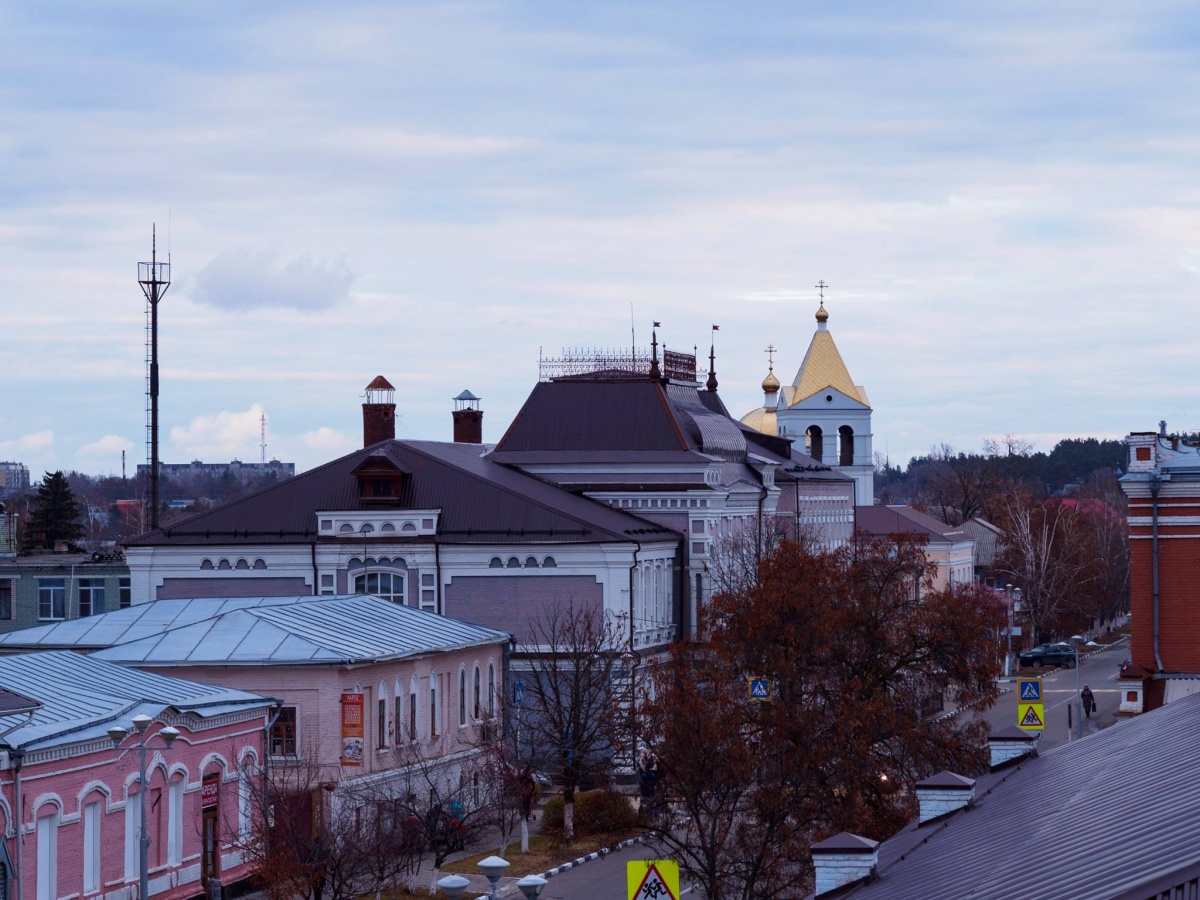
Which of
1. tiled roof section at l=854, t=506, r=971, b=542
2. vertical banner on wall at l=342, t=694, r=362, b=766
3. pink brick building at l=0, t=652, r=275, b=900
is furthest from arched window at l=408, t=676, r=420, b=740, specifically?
tiled roof section at l=854, t=506, r=971, b=542

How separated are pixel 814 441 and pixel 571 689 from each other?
193 feet

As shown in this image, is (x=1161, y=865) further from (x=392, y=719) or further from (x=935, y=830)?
(x=392, y=719)

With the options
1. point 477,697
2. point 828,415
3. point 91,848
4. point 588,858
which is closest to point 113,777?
point 91,848

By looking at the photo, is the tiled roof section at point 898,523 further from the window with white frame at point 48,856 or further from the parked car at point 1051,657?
the window with white frame at point 48,856

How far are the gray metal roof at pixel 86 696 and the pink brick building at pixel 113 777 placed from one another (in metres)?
0.03

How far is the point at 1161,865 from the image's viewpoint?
1148 cm

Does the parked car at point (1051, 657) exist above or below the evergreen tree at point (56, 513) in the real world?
below

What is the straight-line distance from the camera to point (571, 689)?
45.0 metres

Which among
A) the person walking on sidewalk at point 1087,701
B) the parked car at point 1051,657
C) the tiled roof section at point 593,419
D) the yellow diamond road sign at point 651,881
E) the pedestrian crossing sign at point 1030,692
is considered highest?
the tiled roof section at point 593,419

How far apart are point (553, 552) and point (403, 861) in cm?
1902

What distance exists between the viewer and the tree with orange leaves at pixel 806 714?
99.2 feet

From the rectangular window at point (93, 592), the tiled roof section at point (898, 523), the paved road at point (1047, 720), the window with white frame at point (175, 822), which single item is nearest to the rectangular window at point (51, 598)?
the rectangular window at point (93, 592)

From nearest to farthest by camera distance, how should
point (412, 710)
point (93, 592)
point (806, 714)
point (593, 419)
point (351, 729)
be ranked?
point (806, 714), point (351, 729), point (412, 710), point (593, 419), point (93, 592)

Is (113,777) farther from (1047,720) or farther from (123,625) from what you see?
(1047,720)
